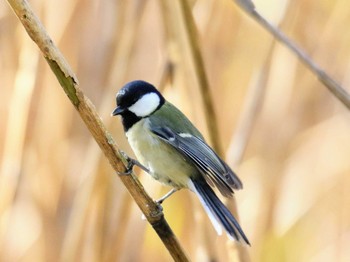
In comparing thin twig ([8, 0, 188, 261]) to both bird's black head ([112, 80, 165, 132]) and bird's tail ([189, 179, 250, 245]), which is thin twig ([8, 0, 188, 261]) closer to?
bird's tail ([189, 179, 250, 245])

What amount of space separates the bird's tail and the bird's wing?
0.07ft

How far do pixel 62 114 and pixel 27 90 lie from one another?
10.6 inches

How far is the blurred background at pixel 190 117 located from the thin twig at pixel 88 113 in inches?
13.0

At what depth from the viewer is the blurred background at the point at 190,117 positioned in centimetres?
123

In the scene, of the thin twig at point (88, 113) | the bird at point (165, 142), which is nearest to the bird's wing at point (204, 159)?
the bird at point (165, 142)

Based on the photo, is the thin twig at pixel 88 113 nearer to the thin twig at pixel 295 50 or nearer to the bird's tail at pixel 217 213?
the bird's tail at pixel 217 213

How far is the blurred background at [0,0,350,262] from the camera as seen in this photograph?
4.03 ft

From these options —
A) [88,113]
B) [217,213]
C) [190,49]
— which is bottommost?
[217,213]

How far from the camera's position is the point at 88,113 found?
29.9 inches

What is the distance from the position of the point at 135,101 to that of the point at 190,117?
12cm

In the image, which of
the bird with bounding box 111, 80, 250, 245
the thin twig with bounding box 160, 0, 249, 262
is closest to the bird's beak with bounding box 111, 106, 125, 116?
the bird with bounding box 111, 80, 250, 245

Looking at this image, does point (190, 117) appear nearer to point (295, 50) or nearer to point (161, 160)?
point (161, 160)

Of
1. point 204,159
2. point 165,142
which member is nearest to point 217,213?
point 204,159

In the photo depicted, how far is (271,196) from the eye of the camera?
1.48 m
